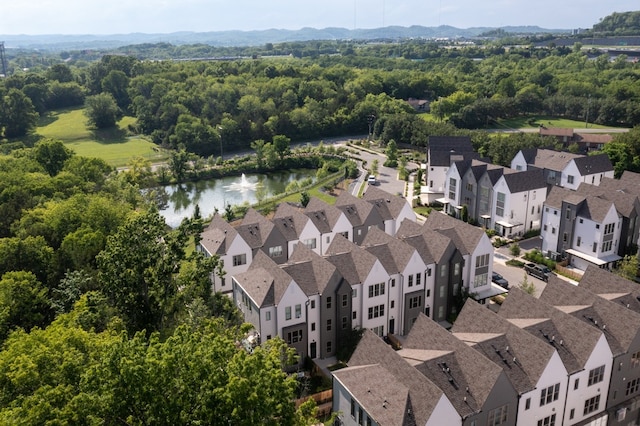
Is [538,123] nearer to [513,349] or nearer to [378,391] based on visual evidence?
[513,349]

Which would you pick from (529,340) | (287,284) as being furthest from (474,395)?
(287,284)

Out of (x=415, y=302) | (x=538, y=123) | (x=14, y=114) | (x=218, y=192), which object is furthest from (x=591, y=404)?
(x=14, y=114)

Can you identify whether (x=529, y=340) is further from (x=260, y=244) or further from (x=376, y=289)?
(x=260, y=244)

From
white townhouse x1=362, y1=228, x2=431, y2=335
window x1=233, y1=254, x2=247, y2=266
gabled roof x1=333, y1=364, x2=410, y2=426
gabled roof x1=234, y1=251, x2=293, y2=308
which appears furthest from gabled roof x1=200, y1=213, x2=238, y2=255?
gabled roof x1=333, y1=364, x2=410, y2=426

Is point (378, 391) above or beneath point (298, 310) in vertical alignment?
above

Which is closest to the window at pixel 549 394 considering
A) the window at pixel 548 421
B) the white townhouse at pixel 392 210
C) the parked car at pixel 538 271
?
the window at pixel 548 421

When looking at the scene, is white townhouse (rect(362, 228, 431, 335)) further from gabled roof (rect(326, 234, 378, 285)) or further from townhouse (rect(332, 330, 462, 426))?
townhouse (rect(332, 330, 462, 426))
